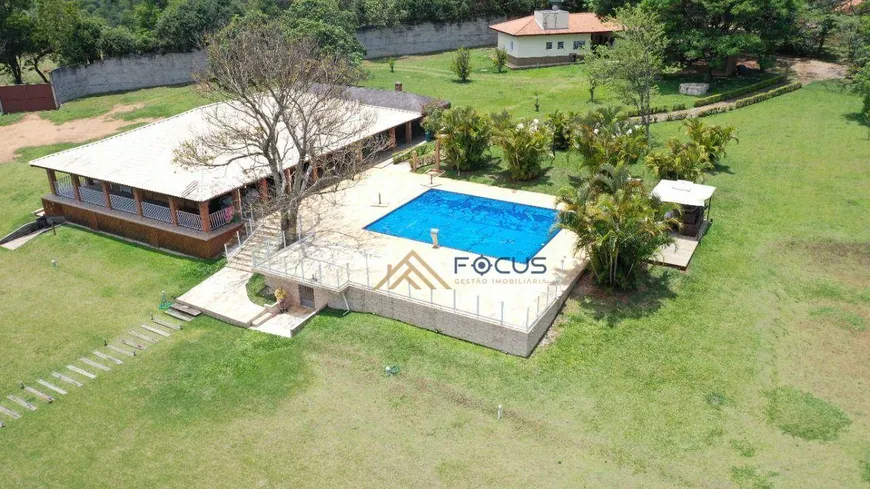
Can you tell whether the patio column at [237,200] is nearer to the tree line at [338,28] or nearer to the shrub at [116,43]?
the tree line at [338,28]

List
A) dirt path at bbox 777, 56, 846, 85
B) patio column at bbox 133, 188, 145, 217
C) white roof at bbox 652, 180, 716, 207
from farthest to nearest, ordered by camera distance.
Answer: dirt path at bbox 777, 56, 846, 85, patio column at bbox 133, 188, 145, 217, white roof at bbox 652, 180, 716, 207

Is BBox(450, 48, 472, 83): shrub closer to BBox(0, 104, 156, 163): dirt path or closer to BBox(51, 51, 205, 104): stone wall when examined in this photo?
BBox(51, 51, 205, 104): stone wall

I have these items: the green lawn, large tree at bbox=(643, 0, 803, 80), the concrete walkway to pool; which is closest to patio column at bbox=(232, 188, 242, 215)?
the concrete walkway to pool

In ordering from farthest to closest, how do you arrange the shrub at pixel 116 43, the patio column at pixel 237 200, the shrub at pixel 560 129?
the shrub at pixel 116 43 < the shrub at pixel 560 129 < the patio column at pixel 237 200

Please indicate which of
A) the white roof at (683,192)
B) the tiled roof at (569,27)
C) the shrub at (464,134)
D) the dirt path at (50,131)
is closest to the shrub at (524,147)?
the shrub at (464,134)

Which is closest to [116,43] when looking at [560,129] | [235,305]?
[560,129]

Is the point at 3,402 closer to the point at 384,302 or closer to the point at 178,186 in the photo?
the point at 178,186
